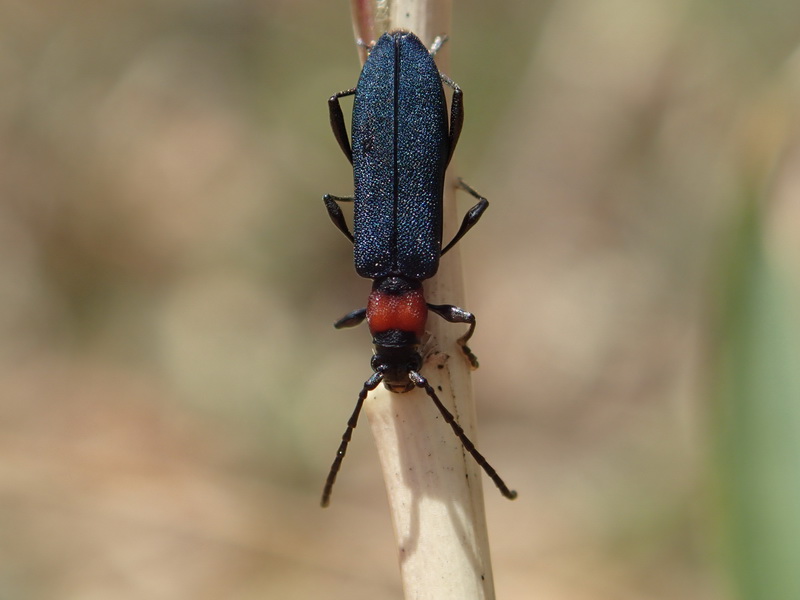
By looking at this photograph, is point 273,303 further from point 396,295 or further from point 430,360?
point 430,360

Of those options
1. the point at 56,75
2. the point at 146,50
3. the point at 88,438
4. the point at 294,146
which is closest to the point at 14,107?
the point at 56,75

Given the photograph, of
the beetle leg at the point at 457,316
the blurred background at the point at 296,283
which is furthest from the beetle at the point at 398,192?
the blurred background at the point at 296,283

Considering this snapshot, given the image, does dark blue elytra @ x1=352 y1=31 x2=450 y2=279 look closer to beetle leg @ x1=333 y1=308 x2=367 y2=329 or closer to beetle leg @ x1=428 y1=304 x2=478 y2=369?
beetle leg @ x1=333 y1=308 x2=367 y2=329

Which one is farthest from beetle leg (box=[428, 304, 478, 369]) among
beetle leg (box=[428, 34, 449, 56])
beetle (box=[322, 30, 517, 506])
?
beetle leg (box=[428, 34, 449, 56])


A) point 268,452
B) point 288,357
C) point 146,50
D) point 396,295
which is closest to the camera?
point 396,295

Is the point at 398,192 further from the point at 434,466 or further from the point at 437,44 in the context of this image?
the point at 434,466

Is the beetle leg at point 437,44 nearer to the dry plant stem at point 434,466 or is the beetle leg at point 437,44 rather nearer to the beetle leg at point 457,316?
the dry plant stem at point 434,466

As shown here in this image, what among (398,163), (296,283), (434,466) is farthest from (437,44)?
(296,283)
